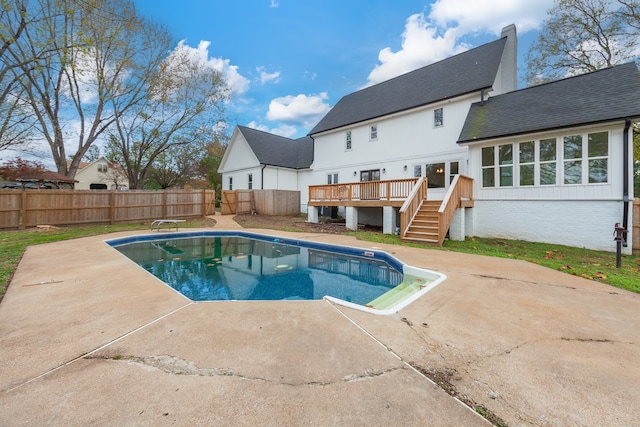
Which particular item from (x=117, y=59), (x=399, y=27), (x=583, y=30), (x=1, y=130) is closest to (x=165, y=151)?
(x=117, y=59)

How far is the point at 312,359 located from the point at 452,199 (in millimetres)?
8597

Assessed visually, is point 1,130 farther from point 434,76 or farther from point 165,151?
point 434,76

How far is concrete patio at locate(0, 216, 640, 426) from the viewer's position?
6.09 feet

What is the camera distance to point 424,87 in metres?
14.0

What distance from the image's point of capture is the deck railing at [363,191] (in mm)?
11086

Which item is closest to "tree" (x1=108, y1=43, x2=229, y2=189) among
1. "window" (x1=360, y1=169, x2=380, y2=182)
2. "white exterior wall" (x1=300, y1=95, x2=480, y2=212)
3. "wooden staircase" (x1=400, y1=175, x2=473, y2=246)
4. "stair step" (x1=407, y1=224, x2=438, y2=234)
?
"white exterior wall" (x1=300, y1=95, x2=480, y2=212)

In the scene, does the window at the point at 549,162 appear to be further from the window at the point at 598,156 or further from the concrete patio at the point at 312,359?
the concrete patio at the point at 312,359

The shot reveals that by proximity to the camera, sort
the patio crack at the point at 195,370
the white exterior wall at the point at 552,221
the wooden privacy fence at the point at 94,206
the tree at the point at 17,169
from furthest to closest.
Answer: the tree at the point at 17,169
the wooden privacy fence at the point at 94,206
the white exterior wall at the point at 552,221
the patio crack at the point at 195,370

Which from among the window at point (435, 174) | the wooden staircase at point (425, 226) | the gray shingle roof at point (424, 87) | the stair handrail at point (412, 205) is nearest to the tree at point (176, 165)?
the gray shingle roof at point (424, 87)

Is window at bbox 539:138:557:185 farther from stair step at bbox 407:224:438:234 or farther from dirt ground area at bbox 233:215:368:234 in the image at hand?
dirt ground area at bbox 233:215:368:234

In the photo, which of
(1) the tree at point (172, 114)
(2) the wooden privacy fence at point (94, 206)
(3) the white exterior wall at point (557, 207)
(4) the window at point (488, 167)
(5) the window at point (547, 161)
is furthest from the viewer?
(1) the tree at point (172, 114)

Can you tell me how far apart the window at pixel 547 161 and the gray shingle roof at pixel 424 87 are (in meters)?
3.54

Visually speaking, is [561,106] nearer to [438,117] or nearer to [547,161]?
[547,161]

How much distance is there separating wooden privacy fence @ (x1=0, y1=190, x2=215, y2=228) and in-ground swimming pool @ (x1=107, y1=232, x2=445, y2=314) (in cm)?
550
